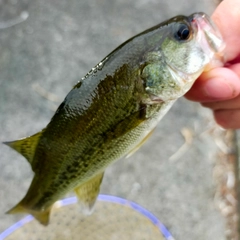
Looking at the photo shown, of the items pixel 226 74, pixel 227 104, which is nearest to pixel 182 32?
pixel 226 74

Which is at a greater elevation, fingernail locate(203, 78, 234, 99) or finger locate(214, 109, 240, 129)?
fingernail locate(203, 78, 234, 99)

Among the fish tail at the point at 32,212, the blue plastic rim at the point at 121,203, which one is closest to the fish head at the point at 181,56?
the fish tail at the point at 32,212

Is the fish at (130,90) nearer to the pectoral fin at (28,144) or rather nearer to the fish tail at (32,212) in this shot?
the pectoral fin at (28,144)

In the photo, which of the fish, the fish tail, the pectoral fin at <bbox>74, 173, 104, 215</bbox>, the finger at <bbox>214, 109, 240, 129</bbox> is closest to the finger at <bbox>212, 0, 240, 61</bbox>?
the fish

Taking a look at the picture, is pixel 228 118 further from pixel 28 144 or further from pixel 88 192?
pixel 28 144

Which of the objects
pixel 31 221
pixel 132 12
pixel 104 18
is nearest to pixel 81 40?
pixel 104 18

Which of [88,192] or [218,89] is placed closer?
[218,89]

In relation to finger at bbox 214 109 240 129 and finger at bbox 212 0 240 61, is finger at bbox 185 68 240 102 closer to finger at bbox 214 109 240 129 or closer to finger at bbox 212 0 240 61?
finger at bbox 212 0 240 61
